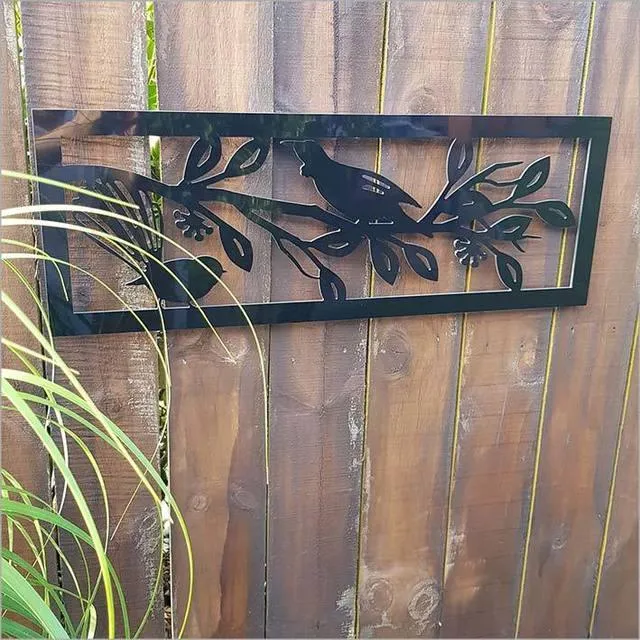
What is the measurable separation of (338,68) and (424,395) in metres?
0.49

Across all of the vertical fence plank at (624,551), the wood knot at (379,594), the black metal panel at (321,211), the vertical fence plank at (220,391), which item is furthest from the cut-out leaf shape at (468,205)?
the wood knot at (379,594)

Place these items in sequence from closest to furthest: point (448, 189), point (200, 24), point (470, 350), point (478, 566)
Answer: point (200, 24), point (448, 189), point (470, 350), point (478, 566)

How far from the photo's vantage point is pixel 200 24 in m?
0.83

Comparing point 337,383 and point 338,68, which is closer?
point 338,68

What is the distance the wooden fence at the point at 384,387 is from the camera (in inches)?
33.3

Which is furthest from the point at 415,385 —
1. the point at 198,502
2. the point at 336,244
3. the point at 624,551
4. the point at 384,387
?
the point at 624,551

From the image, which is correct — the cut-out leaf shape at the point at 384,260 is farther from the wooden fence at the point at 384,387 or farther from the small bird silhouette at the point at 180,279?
the small bird silhouette at the point at 180,279

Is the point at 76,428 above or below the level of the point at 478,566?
above

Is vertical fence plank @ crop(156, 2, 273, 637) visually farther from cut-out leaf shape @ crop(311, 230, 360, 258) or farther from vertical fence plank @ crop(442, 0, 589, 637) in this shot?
vertical fence plank @ crop(442, 0, 589, 637)

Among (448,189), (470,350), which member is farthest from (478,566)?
(448,189)

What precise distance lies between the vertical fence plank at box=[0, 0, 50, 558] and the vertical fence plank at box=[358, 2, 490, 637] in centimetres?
45

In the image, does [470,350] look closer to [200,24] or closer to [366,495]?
[366,495]

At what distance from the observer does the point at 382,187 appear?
920 mm

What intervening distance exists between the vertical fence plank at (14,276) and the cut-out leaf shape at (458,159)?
0.54 metres
